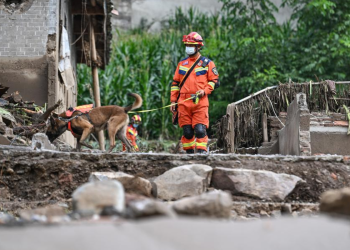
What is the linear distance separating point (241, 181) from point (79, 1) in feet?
37.5

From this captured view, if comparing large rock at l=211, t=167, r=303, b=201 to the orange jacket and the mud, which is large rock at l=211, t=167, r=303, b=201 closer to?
the mud

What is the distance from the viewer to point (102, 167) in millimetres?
8781

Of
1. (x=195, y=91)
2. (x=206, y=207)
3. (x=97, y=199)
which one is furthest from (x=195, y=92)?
(x=97, y=199)

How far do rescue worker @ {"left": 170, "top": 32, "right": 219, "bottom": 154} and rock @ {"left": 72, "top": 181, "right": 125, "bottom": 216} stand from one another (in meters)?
7.22

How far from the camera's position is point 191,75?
11.4m

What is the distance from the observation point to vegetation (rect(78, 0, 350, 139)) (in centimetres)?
2416

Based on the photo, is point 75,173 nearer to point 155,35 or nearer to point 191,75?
point 191,75

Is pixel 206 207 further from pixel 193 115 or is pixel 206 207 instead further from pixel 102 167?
pixel 193 115

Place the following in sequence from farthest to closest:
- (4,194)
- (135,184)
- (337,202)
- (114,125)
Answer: (114,125) < (4,194) < (135,184) < (337,202)

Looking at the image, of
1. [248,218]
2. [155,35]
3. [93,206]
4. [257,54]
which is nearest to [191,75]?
[248,218]

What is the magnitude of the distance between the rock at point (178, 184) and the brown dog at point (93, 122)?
16.4 ft

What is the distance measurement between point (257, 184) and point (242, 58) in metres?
17.9

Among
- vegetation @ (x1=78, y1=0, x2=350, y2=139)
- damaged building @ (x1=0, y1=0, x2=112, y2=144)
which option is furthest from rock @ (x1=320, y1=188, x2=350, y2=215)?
vegetation @ (x1=78, y1=0, x2=350, y2=139)

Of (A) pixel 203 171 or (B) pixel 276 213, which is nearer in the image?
(B) pixel 276 213
